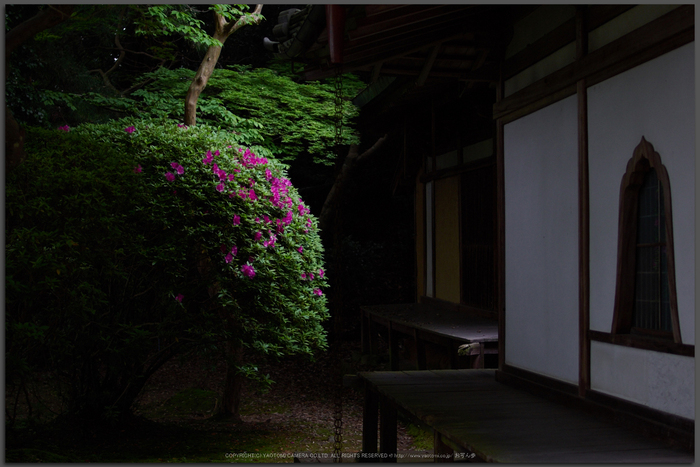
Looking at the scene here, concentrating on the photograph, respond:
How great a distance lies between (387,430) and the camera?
5586mm

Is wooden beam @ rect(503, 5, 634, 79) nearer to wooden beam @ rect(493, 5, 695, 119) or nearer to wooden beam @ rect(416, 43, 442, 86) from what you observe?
wooden beam @ rect(493, 5, 695, 119)

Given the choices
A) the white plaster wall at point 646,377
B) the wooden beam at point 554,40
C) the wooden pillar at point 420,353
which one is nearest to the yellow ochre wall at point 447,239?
the wooden pillar at point 420,353

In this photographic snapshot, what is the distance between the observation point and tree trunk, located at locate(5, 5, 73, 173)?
491cm

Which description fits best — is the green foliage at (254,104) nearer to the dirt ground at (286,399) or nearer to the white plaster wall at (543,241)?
the dirt ground at (286,399)

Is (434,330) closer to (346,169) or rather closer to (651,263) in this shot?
(651,263)

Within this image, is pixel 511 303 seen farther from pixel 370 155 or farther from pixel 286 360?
pixel 370 155

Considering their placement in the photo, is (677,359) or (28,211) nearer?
(677,359)

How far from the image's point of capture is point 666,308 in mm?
3686

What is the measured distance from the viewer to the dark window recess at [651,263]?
3.73 m

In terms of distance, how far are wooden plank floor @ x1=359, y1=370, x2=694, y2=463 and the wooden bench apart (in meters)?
1.35

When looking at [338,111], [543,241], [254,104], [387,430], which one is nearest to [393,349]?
[387,430]

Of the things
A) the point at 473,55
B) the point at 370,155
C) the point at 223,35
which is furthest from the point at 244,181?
the point at 370,155

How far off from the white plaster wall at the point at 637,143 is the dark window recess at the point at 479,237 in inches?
177

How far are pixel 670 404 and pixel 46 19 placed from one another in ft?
18.5
